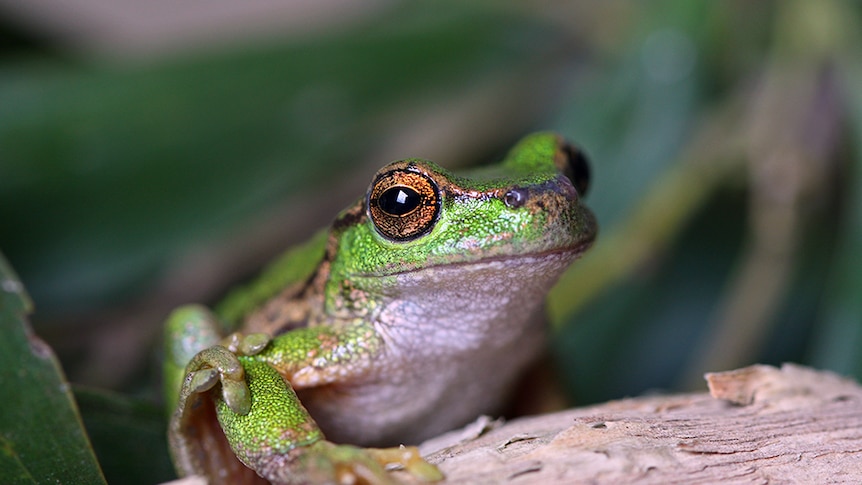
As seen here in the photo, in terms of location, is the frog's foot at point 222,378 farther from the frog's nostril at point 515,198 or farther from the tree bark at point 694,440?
the frog's nostril at point 515,198

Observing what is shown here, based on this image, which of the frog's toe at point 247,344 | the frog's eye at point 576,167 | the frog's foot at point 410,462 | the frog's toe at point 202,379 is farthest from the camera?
the frog's eye at point 576,167

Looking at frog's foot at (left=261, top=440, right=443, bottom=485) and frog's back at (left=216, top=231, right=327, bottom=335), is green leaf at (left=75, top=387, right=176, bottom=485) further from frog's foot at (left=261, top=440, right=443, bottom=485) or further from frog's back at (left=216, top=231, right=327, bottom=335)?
frog's foot at (left=261, top=440, right=443, bottom=485)

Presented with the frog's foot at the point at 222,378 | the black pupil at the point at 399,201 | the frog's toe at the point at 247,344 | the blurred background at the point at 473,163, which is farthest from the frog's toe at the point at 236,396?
the blurred background at the point at 473,163

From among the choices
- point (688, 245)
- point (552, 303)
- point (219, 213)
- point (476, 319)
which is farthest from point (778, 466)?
point (219, 213)

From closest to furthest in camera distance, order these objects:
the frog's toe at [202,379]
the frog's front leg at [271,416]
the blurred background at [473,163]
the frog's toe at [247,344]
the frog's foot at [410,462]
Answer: the frog's foot at [410,462]
the frog's front leg at [271,416]
the frog's toe at [202,379]
the frog's toe at [247,344]
the blurred background at [473,163]

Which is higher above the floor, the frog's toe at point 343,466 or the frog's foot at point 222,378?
the frog's foot at point 222,378

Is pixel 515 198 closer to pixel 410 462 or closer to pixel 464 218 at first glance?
pixel 464 218

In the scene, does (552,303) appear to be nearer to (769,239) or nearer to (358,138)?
(769,239)
